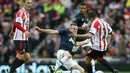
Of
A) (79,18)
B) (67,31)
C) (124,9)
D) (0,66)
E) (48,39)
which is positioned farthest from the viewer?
(124,9)

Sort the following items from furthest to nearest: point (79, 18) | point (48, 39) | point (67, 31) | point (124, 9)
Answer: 1. point (124, 9)
2. point (48, 39)
3. point (79, 18)
4. point (67, 31)

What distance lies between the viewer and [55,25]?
22.2 meters

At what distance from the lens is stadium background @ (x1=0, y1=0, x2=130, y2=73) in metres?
20.5

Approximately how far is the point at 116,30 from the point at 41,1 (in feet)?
12.9

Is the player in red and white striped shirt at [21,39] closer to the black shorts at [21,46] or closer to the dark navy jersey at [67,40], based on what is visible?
the black shorts at [21,46]

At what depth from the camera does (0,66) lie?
18.3m

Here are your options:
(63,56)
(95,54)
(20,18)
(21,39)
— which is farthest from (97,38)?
(20,18)

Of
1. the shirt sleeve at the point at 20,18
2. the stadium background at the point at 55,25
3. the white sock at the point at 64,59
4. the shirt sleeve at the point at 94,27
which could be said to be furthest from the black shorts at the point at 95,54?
the stadium background at the point at 55,25

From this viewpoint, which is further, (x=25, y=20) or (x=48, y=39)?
(x=48, y=39)

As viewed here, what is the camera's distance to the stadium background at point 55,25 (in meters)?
20.5

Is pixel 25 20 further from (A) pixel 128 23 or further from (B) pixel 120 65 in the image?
(A) pixel 128 23

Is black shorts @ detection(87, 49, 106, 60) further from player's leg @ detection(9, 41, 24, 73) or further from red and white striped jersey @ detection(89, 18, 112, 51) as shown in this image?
player's leg @ detection(9, 41, 24, 73)

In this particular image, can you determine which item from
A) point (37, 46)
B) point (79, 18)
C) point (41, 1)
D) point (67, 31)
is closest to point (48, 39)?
point (37, 46)

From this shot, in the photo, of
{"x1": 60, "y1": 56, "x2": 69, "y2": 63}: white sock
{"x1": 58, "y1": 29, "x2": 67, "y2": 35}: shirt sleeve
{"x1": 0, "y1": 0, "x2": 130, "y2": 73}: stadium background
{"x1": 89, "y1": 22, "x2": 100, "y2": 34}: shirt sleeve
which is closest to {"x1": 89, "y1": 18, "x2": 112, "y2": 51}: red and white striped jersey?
{"x1": 89, "y1": 22, "x2": 100, "y2": 34}: shirt sleeve
